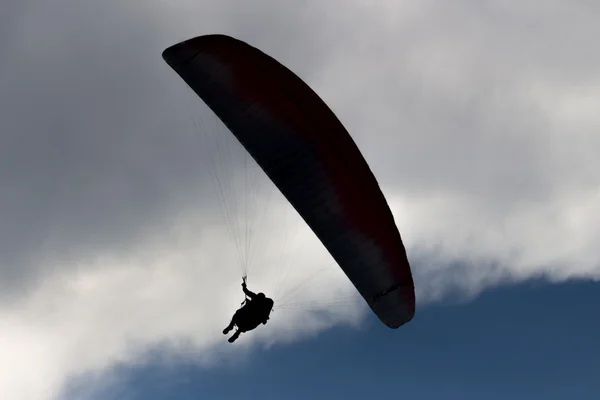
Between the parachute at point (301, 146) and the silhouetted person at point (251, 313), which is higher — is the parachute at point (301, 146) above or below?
→ above

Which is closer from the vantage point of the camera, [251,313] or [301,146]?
[301,146]

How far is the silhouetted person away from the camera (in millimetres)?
25844

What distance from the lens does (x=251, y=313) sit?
25.8 metres

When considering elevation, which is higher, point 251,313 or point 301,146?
point 301,146

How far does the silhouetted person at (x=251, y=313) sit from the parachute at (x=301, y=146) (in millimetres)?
3519

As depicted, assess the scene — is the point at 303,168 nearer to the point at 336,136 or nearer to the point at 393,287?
the point at 336,136

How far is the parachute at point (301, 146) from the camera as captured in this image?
22922 millimetres

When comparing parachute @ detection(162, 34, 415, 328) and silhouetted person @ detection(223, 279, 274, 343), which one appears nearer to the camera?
parachute @ detection(162, 34, 415, 328)

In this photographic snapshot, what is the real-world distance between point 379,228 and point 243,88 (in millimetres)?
7800

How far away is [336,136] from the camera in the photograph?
23672mm

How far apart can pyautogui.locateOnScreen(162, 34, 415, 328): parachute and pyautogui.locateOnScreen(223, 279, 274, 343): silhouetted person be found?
352 cm

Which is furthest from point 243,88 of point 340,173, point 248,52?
point 340,173

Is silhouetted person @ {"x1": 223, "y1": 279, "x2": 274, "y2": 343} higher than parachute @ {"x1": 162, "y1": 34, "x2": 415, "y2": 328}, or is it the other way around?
parachute @ {"x1": 162, "y1": 34, "x2": 415, "y2": 328}

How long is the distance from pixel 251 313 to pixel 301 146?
7.32 m
